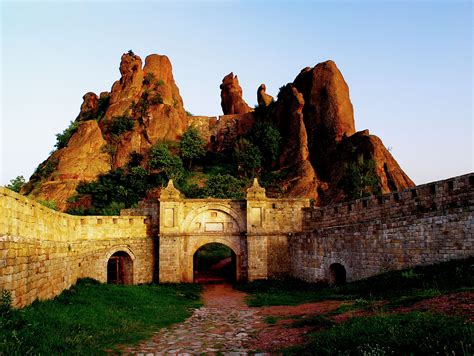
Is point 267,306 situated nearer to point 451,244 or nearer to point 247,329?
point 247,329

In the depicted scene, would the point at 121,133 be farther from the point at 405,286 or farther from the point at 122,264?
the point at 405,286

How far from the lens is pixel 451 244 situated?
11953 millimetres

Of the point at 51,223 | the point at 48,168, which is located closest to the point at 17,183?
the point at 48,168

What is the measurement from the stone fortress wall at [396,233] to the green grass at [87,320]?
6471 mm

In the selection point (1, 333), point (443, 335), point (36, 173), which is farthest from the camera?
point (36, 173)

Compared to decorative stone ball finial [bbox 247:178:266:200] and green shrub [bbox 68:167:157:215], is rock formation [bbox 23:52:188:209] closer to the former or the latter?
green shrub [bbox 68:167:157:215]

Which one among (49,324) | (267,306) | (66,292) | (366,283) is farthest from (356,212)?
(49,324)

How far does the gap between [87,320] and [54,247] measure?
138 inches

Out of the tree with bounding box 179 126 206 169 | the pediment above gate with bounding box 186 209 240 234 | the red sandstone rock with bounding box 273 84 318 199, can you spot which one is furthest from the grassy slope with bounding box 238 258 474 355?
the tree with bounding box 179 126 206 169

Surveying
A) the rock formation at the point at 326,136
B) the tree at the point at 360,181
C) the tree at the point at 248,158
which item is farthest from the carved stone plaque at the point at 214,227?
the tree at the point at 248,158

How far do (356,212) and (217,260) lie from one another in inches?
594

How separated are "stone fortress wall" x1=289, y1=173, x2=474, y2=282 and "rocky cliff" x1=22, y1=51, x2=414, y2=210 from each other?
1802 centimetres

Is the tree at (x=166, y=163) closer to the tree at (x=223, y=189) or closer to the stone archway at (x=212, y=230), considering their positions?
the tree at (x=223, y=189)

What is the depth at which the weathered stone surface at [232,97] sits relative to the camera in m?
64.0
